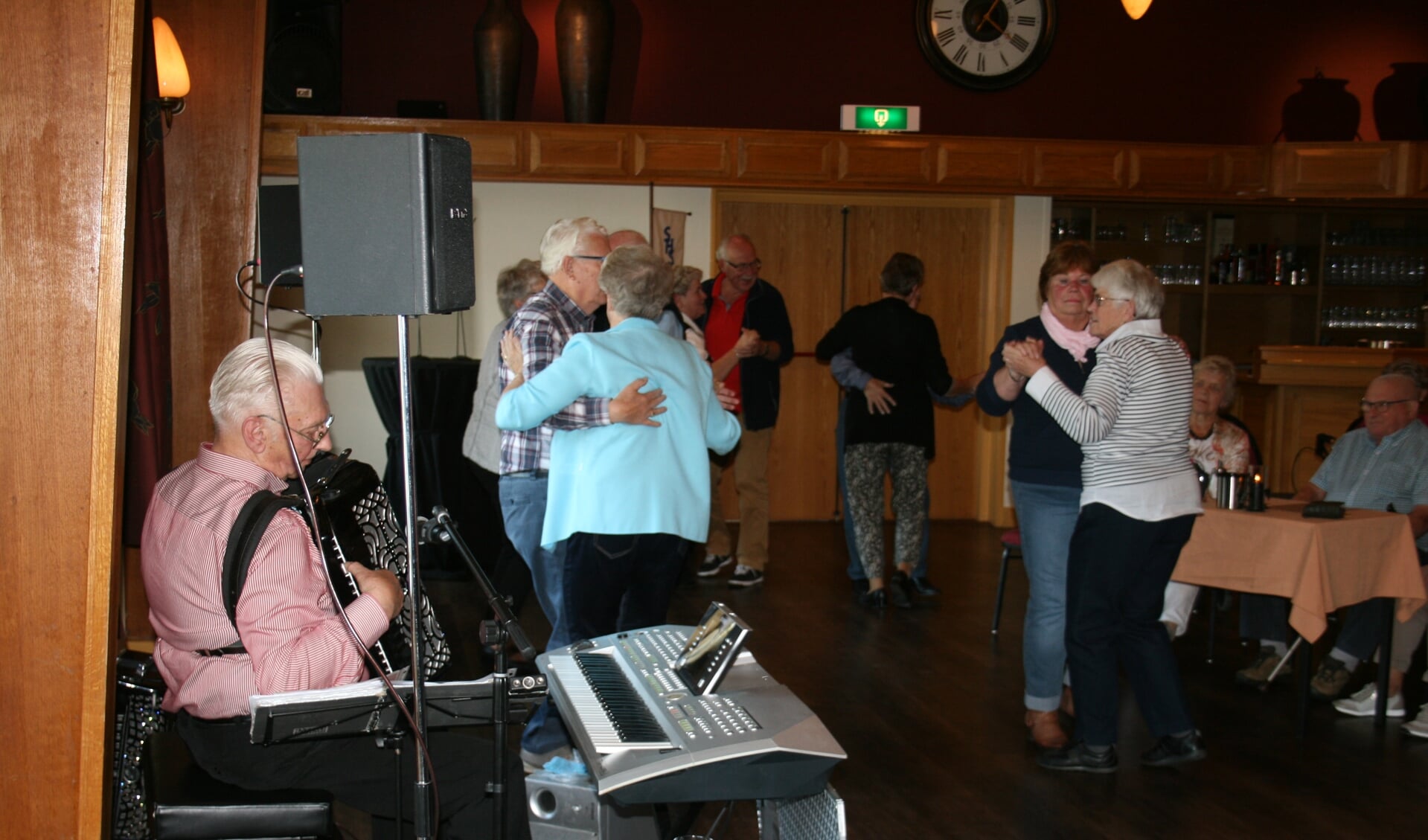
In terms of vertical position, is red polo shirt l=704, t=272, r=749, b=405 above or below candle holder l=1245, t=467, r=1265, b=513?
above

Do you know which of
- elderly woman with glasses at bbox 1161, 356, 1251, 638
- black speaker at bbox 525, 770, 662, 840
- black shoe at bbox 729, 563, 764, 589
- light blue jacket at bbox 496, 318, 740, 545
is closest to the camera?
black speaker at bbox 525, 770, 662, 840

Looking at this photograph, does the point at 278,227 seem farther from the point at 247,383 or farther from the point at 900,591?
the point at 900,591

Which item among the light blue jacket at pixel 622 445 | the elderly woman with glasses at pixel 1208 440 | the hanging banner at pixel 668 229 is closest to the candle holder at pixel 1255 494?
the elderly woman with glasses at pixel 1208 440

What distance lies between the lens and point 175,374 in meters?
4.02

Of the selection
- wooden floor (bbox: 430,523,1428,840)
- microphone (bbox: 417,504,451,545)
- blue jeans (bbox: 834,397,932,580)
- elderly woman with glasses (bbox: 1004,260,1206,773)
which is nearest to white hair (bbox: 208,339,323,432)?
microphone (bbox: 417,504,451,545)

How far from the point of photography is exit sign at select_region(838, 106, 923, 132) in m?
8.07

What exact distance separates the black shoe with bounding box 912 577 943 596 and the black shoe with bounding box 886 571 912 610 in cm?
10

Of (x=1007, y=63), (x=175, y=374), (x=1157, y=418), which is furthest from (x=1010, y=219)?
(x=175, y=374)

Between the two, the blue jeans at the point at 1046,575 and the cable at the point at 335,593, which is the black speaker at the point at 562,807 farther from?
the blue jeans at the point at 1046,575

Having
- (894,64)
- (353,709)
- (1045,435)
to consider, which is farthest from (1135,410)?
(894,64)

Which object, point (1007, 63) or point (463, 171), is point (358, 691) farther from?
point (1007, 63)

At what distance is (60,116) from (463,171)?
2.09ft

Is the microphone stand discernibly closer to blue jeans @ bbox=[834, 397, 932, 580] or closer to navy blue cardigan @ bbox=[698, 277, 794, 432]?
blue jeans @ bbox=[834, 397, 932, 580]

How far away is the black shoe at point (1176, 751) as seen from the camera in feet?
12.4
